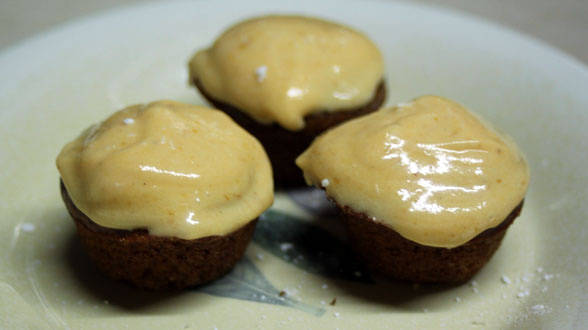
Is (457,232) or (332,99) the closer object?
(457,232)

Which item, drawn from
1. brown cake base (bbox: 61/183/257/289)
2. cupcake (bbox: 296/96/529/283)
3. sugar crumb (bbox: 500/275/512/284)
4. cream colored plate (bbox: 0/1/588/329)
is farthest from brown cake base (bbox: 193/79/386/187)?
sugar crumb (bbox: 500/275/512/284)

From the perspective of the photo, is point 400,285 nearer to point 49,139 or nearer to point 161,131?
point 161,131

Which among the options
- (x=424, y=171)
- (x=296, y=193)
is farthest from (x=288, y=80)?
(x=424, y=171)

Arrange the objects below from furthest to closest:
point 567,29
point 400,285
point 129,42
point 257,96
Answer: point 567,29 → point 129,42 → point 257,96 → point 400,285

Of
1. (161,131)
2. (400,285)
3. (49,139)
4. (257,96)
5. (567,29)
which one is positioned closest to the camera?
(161,131)

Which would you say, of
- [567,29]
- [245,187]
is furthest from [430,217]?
[567,29]

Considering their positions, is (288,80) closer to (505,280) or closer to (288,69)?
(288,69)

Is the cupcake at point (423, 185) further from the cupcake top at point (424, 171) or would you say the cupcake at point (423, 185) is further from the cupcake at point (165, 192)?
the cupcake at point (165, 192)

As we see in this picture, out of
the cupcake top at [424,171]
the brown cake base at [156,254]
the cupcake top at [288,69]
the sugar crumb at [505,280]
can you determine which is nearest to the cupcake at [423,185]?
the cupcake top at [424,171]
